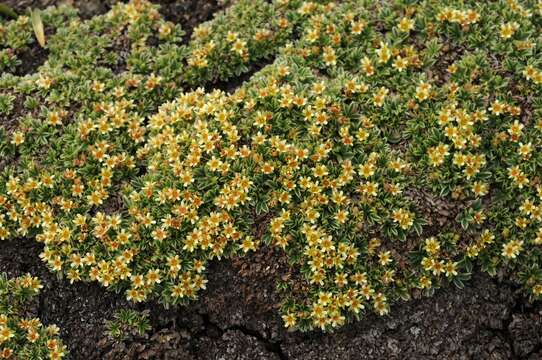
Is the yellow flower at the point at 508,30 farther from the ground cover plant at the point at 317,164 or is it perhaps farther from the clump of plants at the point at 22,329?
the clump of plants at the point at 22,329

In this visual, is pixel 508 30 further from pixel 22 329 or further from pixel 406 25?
pixel 22 329

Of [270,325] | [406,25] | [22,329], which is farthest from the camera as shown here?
[406,25]

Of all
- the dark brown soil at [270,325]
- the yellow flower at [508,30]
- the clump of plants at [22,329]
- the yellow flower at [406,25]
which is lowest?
the dark brown soil at [270,325]

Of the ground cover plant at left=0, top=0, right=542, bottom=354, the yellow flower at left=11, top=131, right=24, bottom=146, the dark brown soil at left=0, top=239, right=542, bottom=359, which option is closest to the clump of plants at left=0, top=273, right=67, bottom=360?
the dark brown soil at left=0, top=239, right=542, bottom=359

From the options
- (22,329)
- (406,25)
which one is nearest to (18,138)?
(22,329)

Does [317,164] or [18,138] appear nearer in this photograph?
[317,164]

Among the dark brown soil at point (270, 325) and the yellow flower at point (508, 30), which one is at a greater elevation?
the yellow flower at point (508, 30)

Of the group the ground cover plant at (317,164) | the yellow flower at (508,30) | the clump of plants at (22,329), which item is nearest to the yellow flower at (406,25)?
the ground cover plant at (317,164)
